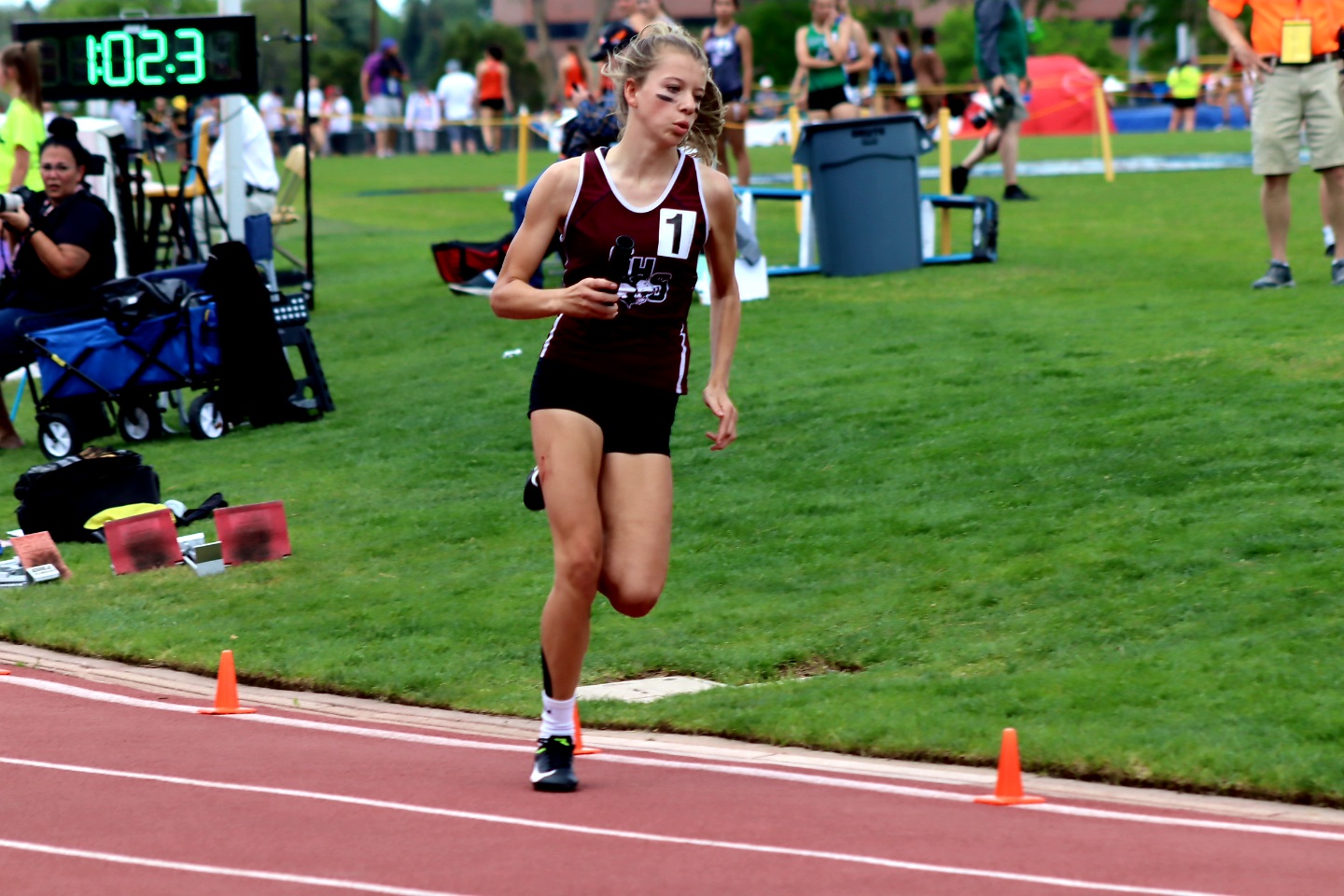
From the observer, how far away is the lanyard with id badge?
12.5 m

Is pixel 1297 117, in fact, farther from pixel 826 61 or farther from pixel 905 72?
pixel 905 72

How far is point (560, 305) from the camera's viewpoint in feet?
17.4

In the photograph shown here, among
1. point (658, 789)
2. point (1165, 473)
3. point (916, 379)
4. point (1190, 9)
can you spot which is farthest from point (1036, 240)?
point (1190, 9)

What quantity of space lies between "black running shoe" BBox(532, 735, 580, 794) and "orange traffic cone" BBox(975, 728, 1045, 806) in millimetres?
1182

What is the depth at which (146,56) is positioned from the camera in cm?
1496

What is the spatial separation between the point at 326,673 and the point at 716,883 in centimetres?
301

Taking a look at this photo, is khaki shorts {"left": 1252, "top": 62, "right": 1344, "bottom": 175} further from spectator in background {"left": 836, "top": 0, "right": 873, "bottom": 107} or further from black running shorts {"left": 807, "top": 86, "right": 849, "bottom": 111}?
black running shorts {"left": 807, "top": 86, "right": 849, "bottom": 111}

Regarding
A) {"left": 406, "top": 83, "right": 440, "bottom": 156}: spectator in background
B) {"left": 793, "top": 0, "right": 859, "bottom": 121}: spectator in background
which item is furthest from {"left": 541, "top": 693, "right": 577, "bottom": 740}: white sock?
{"left": 406, "top": 83, "right": 440, "bottom": 156}: spectator in background

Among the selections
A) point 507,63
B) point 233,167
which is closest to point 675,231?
point 233,167

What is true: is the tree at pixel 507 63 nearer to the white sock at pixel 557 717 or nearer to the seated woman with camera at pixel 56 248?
the seated woman with camera at pixel 56 248

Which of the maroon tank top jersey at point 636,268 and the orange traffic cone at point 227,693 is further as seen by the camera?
the orange traffic cone at point 227,693

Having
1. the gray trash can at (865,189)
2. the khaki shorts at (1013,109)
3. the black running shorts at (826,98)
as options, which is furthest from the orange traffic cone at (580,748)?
the khaki shorts at (1013,109)

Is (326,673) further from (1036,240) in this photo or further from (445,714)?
(1036,240)

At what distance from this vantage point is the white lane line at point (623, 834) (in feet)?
15.5
